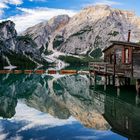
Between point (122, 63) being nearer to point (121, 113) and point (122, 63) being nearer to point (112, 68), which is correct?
point (112, 68)

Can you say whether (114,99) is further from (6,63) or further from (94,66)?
(6,63)

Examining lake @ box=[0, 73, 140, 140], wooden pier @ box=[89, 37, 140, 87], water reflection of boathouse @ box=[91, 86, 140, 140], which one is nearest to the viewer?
lake @ box=[0, 73, 140, 140]

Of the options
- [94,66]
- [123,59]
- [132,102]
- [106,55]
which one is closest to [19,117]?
[132,102]

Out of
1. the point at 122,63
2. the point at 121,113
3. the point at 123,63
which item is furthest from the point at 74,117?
the point at 122,63

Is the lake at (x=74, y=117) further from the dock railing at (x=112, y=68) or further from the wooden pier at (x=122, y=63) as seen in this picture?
the dock railing at (x=112, y=68)

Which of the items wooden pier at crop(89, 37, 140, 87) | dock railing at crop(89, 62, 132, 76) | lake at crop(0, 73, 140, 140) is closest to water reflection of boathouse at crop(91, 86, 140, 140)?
lake at crop(0, 73, 140, 140)

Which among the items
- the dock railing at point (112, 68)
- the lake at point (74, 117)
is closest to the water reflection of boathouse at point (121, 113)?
the lake at point (74, 117)

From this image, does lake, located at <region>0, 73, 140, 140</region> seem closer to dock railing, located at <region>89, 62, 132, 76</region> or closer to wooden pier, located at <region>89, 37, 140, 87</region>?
wooden pier, located at <region>89, 37, 140, 87</region>

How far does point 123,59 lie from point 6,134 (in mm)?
31113

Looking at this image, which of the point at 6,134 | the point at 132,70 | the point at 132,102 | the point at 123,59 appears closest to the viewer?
the point at 6,134

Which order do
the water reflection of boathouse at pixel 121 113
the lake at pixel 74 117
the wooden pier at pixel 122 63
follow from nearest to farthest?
the lake at pixel 74 117
the water reflection of boathouse at pixel 121 113
the wooden pier at pixel 122 63

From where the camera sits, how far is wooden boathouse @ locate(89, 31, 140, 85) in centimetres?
4806

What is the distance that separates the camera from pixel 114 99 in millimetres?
49062

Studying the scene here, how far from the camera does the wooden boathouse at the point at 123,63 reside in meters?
48.1
